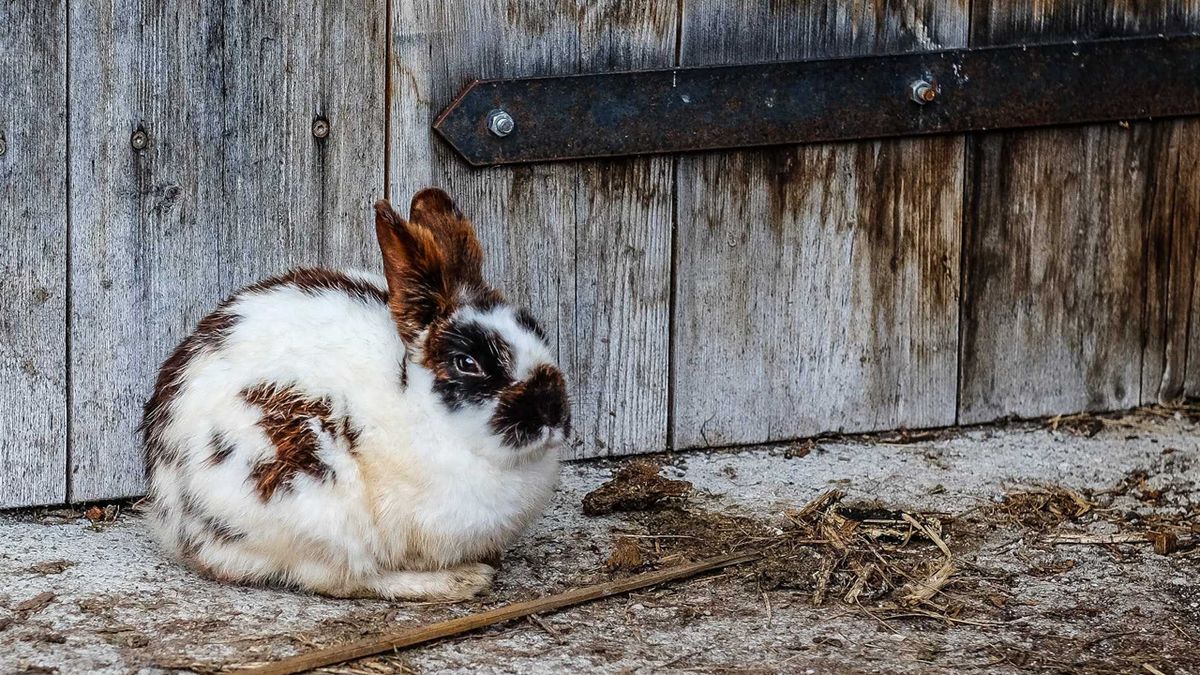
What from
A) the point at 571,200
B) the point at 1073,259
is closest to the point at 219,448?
the point at 571,200

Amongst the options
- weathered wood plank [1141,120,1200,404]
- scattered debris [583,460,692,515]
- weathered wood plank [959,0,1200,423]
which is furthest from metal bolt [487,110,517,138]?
weathered wood plank [1141,120,1200,404]

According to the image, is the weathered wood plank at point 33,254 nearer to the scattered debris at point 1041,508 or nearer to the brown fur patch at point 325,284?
the brown fur patch at point 325,284

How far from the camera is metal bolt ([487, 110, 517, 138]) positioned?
12.8 ft

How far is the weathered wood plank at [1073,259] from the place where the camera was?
4.43 m

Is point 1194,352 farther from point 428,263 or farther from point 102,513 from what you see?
point 102,513

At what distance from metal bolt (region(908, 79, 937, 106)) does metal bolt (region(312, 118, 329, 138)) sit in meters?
1.51

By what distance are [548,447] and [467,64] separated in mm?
1126

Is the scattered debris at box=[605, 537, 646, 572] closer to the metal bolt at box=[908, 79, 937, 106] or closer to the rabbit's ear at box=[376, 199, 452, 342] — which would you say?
the rabbit's ear at box=[376, 199, 452, 342]

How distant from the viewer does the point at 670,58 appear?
4055mm

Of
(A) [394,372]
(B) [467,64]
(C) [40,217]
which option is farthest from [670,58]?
(C) [40,217]

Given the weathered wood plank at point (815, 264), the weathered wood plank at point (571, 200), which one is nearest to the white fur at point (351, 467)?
the weathered wood plank at point (571, 200)

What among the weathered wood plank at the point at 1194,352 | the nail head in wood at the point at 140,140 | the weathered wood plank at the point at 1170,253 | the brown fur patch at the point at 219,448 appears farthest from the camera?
the weathered wood plank at the point at 1194,352

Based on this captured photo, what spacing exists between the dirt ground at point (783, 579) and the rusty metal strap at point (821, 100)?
2.82ft

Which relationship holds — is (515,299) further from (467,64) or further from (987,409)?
(987,409)
